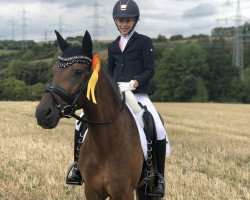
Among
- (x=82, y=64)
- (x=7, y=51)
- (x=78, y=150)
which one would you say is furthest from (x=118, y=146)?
(x=7, y=51)

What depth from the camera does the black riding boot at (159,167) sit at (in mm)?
5285

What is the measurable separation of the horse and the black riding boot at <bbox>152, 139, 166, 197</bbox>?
0.53 metres

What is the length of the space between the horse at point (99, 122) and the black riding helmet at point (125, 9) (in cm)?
97

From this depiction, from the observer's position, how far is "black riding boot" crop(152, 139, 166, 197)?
5.29 meters

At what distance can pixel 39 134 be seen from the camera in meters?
14.1

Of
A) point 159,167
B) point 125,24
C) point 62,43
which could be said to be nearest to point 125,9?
point 125,24

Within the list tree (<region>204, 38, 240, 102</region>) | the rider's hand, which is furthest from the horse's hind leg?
tree (<region>204, 38, 240, 102</region>)

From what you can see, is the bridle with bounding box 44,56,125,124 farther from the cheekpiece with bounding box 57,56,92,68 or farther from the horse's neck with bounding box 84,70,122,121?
the horse's neck with bounding box 84,70,122,121

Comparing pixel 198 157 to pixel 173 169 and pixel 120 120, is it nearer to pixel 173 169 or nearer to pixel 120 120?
pixel 173 169

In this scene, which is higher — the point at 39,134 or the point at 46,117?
the point at 46,117

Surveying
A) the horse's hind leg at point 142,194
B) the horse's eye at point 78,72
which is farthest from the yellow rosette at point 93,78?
the horse's hind leg at point 142,194

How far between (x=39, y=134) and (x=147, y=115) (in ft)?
31.5

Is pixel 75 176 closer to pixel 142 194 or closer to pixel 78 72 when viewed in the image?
pixel 142 194

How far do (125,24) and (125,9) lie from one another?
21cm
